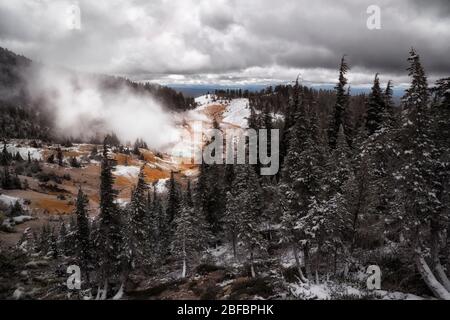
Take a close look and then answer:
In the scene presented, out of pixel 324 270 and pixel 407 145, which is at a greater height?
pixel 407 145

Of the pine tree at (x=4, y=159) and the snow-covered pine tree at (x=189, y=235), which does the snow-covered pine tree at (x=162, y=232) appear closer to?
the snow-covered pine tree at (x=189, y=235)

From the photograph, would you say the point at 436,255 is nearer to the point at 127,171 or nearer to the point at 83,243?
the point at 83,243

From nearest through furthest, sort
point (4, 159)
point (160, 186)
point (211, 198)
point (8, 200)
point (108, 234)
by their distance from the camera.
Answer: point (108, 234) < point (211, 198) < point (8, 200) < point (160, 186) < point (4, 159)

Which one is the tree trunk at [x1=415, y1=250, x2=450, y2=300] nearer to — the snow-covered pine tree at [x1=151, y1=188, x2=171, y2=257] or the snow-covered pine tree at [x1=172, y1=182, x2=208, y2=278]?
the snow-covered pine tree at [x1=172, y1=182, x2=208, y2=278]

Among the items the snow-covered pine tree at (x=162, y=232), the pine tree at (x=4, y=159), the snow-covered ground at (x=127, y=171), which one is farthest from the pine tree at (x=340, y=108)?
the pine tree at (x=4, y=159)

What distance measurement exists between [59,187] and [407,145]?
472 ft

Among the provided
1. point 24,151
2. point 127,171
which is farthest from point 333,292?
point 24,151

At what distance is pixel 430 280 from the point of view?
20.5m

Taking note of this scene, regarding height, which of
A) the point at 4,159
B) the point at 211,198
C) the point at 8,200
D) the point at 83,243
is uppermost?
the point at 211,198

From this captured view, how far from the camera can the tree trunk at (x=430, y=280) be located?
19938 millimetres

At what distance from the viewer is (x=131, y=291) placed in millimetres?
42188
